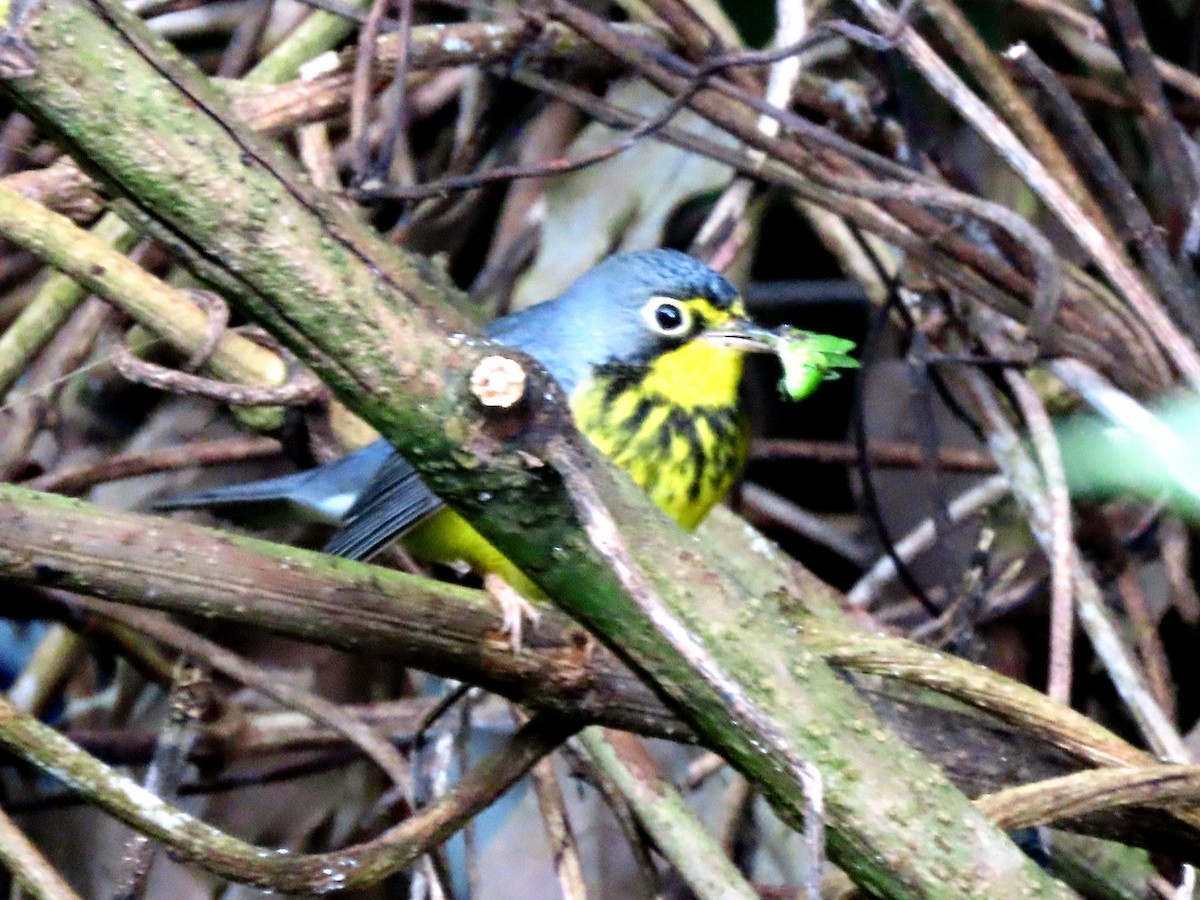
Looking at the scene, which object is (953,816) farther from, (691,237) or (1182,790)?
(691,237)

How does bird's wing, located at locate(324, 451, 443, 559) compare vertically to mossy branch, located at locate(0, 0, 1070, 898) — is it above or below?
below

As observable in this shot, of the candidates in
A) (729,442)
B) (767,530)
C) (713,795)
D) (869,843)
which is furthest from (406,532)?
(869,843)

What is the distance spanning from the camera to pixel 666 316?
2.43 m

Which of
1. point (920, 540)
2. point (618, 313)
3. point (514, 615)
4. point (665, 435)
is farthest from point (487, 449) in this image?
point (920, 540)

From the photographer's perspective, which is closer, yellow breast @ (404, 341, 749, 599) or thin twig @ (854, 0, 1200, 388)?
thin twig @ (854, 0, 1200, 388)

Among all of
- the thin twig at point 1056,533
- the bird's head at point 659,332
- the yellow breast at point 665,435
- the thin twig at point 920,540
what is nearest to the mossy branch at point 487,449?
the thin twig at point 1056,533

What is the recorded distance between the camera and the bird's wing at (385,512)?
A: 230 centimetres

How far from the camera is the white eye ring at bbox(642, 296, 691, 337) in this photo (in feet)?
7.96

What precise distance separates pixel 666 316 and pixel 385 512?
1.76ft

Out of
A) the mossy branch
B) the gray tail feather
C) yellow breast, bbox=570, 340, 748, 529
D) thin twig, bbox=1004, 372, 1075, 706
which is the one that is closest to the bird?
yellow breast, bbox=570, 340, 748, 529

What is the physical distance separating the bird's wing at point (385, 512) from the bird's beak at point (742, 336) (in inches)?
20.3

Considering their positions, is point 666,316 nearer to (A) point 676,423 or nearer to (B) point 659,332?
(B) point 659,332

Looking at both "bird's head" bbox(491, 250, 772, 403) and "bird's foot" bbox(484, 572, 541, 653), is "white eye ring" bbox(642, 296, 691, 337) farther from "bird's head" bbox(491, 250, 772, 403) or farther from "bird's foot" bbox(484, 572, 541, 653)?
"bird's foot" bbox(484, 572, 541, 653)

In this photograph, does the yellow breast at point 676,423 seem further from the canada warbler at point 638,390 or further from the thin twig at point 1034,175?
the thin twig at point 1034,175
